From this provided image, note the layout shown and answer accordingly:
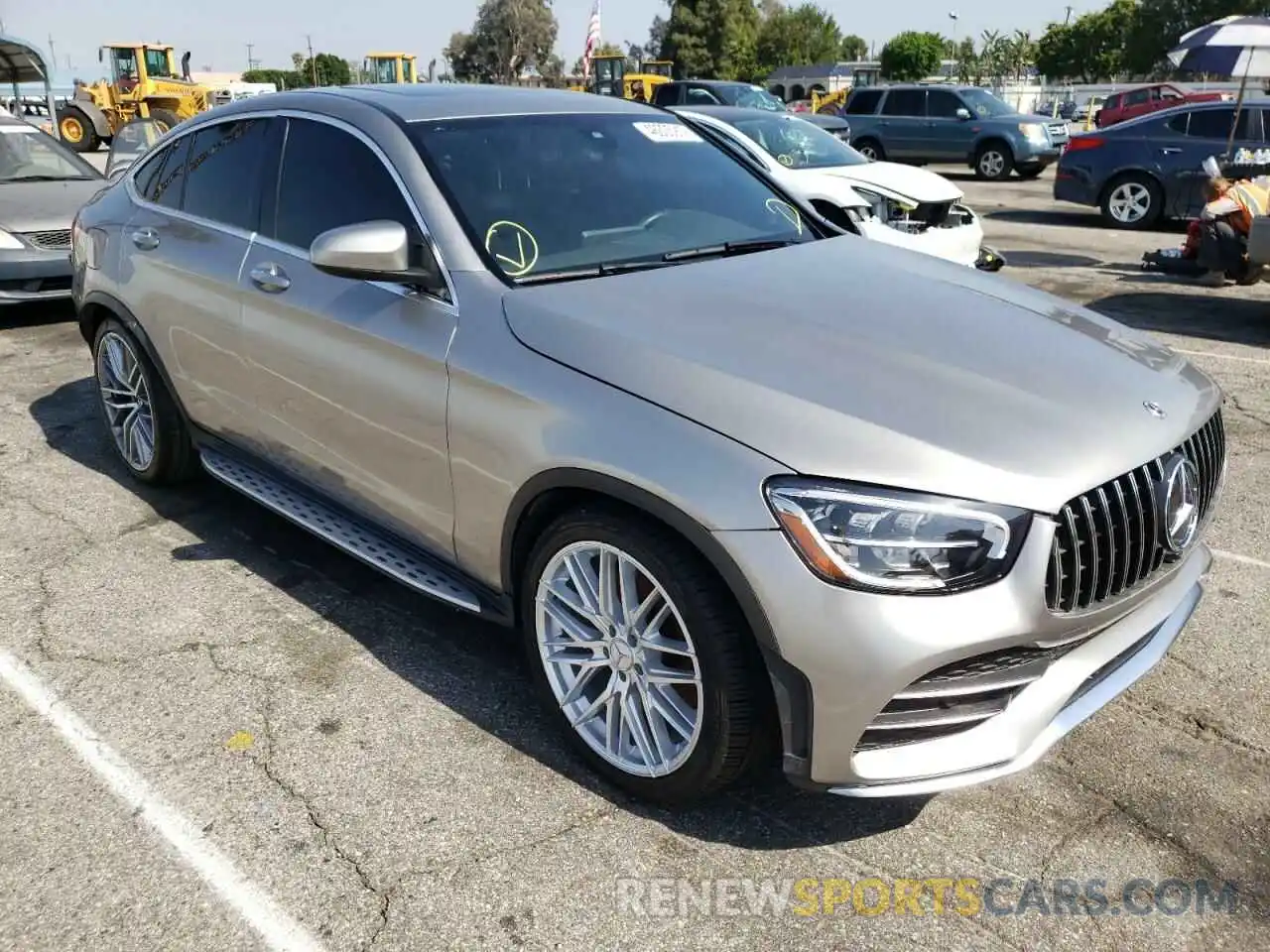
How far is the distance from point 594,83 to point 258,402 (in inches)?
1261

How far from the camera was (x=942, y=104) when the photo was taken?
20359 millimetres

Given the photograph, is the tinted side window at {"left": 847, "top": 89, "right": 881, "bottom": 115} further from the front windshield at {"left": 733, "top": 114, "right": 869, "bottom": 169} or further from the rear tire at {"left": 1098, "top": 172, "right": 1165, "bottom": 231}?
the front windshield at {"left": 733, "top": 114, "right": 869, "bottom": 169}

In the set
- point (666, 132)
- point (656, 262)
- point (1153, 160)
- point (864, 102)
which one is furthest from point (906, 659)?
point (864, 102)

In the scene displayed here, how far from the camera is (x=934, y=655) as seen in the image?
2.32 metres

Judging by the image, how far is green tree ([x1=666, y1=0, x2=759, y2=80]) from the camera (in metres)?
88.7

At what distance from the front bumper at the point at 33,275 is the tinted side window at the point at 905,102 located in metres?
16.4

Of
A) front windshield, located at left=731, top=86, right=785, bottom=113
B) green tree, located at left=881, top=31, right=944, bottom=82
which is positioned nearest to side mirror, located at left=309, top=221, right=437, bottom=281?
front windshield, located at left=731, top=86, right=785, bottom=113

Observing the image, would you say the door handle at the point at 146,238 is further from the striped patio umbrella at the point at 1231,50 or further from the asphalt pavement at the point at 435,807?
the striped patio umbrella at the point at 1231,50

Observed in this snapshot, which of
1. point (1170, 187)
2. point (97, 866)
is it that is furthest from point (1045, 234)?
point (97, 866)

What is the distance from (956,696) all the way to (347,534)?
2148 mm

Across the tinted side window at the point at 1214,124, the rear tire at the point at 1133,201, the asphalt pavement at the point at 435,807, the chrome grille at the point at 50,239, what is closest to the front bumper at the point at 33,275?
the chrome grille at the point at 50,239

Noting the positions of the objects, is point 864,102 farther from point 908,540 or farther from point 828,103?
point 908,540

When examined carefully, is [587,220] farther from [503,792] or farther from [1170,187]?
[1170,187]

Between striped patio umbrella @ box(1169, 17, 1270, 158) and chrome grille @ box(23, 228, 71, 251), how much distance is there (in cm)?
1140
